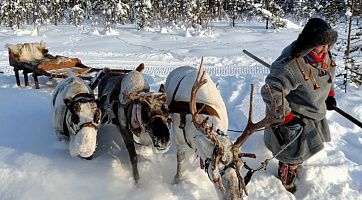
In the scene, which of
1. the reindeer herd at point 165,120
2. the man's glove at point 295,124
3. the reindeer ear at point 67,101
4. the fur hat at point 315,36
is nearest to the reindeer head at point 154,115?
the reindeer herd at point 165,120

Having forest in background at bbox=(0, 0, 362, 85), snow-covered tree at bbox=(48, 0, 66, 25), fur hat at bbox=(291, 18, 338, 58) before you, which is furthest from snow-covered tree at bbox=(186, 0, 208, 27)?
fur hat at bbox=(291, 18, 338, 58)

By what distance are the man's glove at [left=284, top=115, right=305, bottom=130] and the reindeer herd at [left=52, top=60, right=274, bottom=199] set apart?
1.90ft

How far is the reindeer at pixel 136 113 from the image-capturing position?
3632mm

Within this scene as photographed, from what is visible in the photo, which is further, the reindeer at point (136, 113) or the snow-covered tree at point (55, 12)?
the snow-covered tree at point (55, 12)

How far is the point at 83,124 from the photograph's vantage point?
4059mm

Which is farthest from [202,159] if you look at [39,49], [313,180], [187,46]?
[187,46]

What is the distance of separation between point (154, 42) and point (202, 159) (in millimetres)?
17042

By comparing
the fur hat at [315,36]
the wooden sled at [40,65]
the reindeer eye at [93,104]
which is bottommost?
the wooden sled at [40,65]

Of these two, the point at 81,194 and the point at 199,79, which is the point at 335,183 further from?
the point at 81,194

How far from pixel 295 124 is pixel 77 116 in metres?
2.03

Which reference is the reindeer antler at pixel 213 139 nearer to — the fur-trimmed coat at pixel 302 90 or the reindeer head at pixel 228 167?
the reindeer head at pixel 228 167

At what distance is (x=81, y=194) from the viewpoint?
12.7 ft

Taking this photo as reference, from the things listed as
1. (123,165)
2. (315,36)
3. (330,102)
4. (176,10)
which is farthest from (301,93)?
(176,10)

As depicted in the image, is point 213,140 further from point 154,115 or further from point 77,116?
point 77,116
